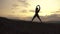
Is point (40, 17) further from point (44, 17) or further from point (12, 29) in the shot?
point (12, 29)

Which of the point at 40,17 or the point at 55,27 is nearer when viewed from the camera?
the point at 55,27

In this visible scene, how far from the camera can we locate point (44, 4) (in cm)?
841

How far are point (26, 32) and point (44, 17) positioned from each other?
2.19 meters

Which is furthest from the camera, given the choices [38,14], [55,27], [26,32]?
[38,14]

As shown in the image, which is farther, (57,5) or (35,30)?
(57,5)

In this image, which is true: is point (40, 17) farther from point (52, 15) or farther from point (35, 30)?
point (35, 30)

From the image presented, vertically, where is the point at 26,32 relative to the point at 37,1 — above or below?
below

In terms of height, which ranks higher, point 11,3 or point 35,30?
point 11,3

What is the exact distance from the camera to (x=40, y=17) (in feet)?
27.2

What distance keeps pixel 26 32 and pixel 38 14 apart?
1995 millimetres

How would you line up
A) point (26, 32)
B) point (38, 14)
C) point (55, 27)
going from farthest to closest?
1. point (38, 14)
2. point (55, 27)
3. point (26, 32)

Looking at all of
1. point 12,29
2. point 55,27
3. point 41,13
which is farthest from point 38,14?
point 12,29

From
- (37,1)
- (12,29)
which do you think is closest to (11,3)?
(37,1)

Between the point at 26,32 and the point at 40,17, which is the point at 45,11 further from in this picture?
the point at 26,32
